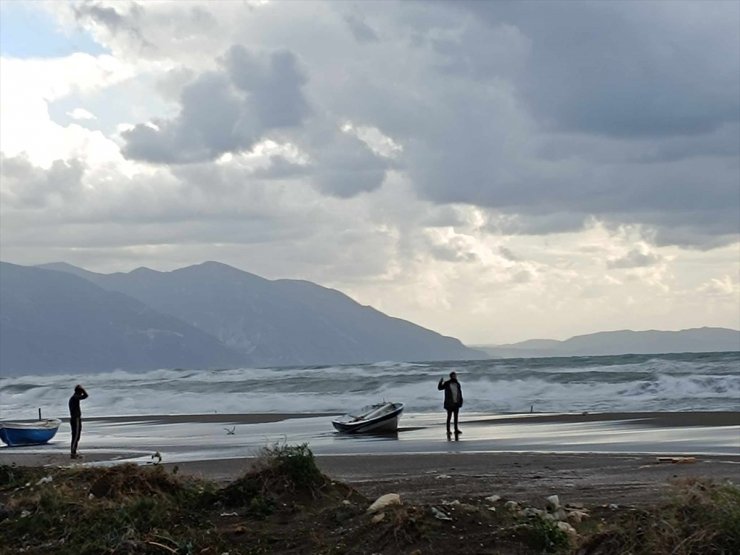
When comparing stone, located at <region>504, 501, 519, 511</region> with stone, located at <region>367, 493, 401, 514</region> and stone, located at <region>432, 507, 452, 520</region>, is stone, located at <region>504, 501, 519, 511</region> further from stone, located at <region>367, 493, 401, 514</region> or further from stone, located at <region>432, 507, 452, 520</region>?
stone, located at <region>367, 493, 401, 514</region>

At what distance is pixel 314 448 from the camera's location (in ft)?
81.2

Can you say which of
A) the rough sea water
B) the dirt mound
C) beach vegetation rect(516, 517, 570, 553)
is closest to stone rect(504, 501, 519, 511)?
beach vegetation rect(516, 517, 570, 553)

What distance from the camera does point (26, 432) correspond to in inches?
1177

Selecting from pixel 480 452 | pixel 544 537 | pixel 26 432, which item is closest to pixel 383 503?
pixel 544 537

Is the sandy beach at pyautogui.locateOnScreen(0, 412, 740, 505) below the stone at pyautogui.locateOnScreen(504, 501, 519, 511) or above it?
below

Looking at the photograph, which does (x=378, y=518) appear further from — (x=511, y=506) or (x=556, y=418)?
(x=556, y=418)

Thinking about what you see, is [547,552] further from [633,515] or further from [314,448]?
[314,448]

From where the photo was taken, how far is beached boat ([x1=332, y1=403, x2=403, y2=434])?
28938 mm

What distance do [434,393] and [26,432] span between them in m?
25.5

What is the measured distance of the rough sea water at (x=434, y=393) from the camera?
43344mm

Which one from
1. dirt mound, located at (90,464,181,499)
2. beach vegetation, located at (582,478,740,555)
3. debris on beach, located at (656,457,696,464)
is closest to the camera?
beach vegetation, located at (582,478,740,555)

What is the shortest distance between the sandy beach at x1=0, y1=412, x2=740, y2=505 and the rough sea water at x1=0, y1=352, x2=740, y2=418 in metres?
7.83

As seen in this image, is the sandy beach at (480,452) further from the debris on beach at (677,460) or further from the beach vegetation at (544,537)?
the beach vegetation at (544,537)

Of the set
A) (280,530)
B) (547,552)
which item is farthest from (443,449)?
(547,552)
